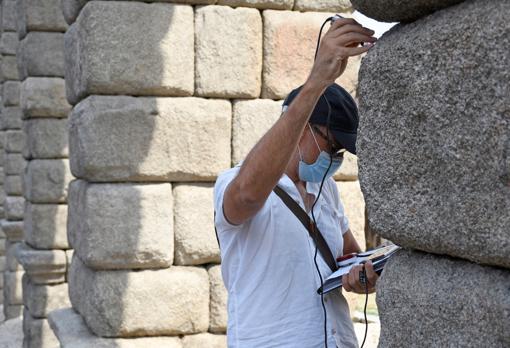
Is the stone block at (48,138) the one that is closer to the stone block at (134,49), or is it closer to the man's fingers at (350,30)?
the stone block at (134,49)

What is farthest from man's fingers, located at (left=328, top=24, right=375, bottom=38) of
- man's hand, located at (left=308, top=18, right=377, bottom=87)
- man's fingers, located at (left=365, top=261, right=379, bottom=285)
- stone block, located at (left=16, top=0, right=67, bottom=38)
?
stone block, located at (left=16, top=0, right=67, bottom=38)

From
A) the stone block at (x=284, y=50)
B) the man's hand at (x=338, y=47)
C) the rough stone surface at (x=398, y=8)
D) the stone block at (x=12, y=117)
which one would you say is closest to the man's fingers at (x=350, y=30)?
the man's hand at (x=338, y=47)

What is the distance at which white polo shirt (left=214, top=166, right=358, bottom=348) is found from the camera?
118 inches

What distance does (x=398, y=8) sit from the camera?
1.94 metres

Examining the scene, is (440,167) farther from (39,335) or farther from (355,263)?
(39,335)

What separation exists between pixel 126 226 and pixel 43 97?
4132 mm

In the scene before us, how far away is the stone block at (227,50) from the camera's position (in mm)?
5469

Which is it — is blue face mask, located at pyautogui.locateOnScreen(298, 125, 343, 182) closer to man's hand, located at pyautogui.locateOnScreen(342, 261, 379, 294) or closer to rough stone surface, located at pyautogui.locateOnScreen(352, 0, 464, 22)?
man's hand, located at pyautogui.locateOnScreen(342, 261, 379, 294)

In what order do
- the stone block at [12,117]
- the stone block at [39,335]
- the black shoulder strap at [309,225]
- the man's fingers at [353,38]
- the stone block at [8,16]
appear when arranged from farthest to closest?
the stone block at [12,117] < the stone block at [8,16] < the stone block at [39,335] < the black shoulder strap at [309,225] < the man's fingers at [353,38]

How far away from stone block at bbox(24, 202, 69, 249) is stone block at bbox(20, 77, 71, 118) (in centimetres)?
98

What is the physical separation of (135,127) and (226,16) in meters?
0.93

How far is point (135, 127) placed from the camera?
17.4ft

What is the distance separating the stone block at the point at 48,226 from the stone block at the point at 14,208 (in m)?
4.57

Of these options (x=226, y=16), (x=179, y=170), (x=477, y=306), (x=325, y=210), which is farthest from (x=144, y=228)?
(x=477, y=306)
